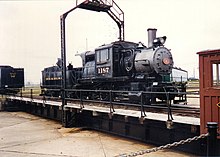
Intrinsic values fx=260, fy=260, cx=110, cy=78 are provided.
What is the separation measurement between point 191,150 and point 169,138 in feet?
2.94

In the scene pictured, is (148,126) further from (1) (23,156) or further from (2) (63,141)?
(1) (23,156)

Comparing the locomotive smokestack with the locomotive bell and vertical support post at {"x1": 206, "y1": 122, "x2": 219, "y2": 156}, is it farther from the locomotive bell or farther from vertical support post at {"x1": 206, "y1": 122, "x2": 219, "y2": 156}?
vertical support post at {"x1": 206, "y1": 122, "x2": 219, "y2": 156}

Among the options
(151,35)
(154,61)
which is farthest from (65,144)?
(151,35)

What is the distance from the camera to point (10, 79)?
29.9 m

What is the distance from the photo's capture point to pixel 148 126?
996 centimetres

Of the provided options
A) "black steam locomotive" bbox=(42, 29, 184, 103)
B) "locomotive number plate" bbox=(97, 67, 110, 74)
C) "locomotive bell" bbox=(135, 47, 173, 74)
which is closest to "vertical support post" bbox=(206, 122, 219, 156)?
"black steam locomotive" bbox=(42, 29, 184, 103)

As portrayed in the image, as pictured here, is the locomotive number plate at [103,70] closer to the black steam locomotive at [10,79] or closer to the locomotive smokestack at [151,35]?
the locomotive smokestack at [151,35]

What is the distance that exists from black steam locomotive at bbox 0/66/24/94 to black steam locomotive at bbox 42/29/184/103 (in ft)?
51.4

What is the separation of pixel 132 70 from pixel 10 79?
20.8m

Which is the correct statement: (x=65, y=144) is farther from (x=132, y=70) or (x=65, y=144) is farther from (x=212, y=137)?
(x=212, y=137)

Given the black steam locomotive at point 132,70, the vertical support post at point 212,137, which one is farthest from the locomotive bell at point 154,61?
the vertical support post at point 212,137

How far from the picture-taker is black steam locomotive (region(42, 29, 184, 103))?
12.1 meters

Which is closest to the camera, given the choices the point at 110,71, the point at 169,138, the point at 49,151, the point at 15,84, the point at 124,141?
the point at 169,138

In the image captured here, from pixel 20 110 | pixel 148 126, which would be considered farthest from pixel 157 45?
pixel 20 110
